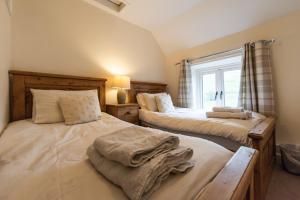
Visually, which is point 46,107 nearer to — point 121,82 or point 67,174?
point 121,82

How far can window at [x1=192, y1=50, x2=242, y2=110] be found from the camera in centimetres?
276

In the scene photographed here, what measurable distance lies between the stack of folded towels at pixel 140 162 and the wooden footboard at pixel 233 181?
0.11 metres

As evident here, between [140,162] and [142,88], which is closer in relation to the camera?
[140,162]

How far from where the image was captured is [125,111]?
2.25 meters

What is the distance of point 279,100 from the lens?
2.12 m

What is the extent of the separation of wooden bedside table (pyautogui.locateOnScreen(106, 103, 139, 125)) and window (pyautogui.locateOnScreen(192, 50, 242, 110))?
1656 mm

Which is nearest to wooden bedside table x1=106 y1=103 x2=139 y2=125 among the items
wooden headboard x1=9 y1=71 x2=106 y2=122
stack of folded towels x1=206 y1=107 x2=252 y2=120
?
wooden headboard x1=9 y1=71 x2=106 y2=122

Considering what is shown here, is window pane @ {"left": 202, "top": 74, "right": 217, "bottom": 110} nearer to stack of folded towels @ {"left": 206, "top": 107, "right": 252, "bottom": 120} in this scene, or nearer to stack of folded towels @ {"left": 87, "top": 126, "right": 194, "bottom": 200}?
stack of folded towels @ {"left": 206, "top": 107, "right": 252, "bottom": 120}

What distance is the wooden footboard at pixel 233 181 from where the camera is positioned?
18.2 inches

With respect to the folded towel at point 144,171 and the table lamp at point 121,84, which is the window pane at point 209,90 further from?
the folded towel at point 144,171

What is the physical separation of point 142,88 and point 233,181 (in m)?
2.57

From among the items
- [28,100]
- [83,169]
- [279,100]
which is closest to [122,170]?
[83,169]

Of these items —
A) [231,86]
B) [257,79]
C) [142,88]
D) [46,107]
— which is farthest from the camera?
[142,88]

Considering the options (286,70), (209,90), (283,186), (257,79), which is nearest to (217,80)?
(209,90)
